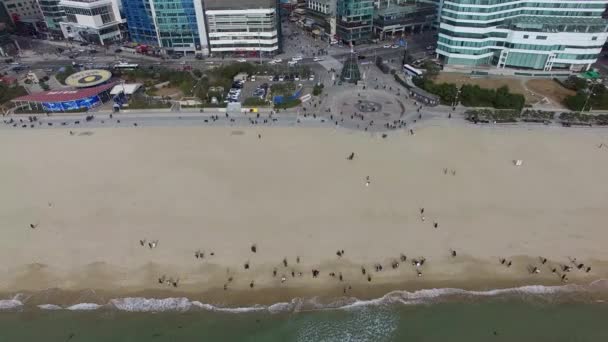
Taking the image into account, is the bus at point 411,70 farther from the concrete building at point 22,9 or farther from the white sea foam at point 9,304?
the concrete building at point 22,9

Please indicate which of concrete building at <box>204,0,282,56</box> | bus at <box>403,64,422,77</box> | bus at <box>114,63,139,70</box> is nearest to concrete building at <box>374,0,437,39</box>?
bus at <box>403,64,422,77</box>

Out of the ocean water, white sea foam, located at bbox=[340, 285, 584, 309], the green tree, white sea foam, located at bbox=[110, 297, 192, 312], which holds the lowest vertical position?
the ocean water

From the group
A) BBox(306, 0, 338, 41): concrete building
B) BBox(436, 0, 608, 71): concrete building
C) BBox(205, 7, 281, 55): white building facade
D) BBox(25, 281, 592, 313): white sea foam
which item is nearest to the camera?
BBox(25, 281, 592, 313): white sea foam

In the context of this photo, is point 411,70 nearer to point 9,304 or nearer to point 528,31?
point 528,31

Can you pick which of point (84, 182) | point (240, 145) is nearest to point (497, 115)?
point (240, 145)

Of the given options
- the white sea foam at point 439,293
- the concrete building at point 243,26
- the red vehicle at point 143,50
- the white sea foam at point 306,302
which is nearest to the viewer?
the white sea foam at point 306,302

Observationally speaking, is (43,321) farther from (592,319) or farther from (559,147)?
(559,147)

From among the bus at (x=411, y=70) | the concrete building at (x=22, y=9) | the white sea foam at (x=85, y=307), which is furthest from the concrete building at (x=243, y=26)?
the white sea foam at (x=85, y=307)

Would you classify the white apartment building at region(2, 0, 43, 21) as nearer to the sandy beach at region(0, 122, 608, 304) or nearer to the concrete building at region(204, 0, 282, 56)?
the concrete building at region(204, 0, 282, 56)
